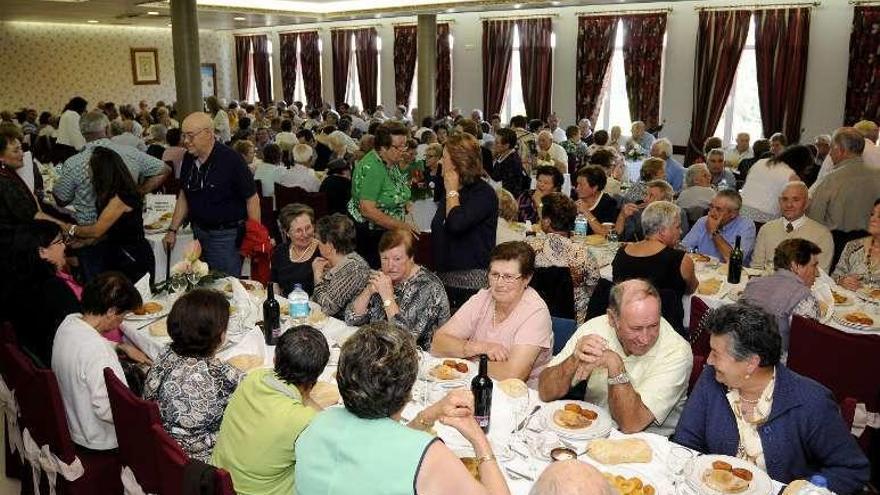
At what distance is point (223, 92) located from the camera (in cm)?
2156

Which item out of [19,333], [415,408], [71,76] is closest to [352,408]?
[415,408]

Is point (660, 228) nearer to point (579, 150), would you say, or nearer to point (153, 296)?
point (153, 296)

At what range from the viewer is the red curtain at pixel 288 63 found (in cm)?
1948

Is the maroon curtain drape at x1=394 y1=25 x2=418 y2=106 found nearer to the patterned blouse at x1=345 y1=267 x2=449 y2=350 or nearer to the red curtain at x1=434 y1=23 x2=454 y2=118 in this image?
the red curtain at x1=434 y1=23 x2=454 y2=118

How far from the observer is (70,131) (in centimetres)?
1057

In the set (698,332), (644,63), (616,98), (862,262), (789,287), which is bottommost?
(698,332)

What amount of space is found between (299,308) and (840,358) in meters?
2.53

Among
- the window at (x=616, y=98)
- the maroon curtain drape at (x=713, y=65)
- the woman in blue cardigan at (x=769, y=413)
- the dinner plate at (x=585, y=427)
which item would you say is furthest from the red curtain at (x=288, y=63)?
the woman in blue cardigan at (x=769, y=413)

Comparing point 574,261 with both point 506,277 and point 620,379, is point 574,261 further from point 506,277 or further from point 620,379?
point 620,379

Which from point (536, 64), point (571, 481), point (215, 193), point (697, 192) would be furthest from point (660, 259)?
point (536, 64)

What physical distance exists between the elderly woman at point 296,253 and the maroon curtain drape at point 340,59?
14.4 metres

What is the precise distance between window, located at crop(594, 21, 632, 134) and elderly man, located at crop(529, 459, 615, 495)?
12.2 meters

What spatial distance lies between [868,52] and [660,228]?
8.18 m

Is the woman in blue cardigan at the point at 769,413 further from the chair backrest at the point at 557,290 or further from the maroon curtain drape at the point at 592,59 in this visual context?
the maroon curtain drape at the point at 592,59
